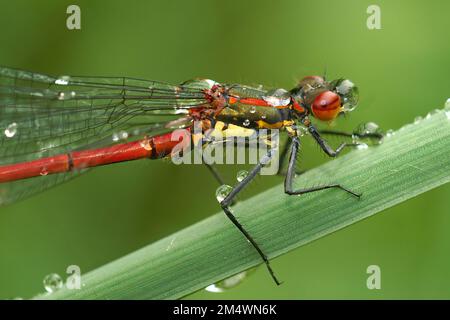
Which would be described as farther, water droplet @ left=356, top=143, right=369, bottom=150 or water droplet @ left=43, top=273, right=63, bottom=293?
water droplet @ left=356, top=143, right=369, bottom=150

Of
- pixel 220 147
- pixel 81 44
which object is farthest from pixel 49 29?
pixel 220 147

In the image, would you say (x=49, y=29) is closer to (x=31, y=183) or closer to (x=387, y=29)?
(x=31, y=183)

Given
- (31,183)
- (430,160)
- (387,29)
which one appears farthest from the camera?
(387,29)

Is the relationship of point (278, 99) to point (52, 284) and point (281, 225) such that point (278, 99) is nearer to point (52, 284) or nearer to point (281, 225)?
point (281, 225)

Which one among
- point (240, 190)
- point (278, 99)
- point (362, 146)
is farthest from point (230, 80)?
point (362, 146)

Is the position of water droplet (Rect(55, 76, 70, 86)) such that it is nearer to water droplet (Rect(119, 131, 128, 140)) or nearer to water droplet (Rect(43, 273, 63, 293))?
water droplet (Rect(119, 131, 128, 140))

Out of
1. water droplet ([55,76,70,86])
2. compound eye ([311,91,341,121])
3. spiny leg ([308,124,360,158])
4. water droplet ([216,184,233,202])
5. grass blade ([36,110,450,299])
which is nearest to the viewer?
grass blade ([36,110,450,299])

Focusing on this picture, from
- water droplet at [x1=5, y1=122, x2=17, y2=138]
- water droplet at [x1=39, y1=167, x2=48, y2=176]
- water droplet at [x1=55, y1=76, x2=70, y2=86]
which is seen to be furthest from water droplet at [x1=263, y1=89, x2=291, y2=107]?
water droplet at [x1=5, y1=122, x2=17, y2=138]
